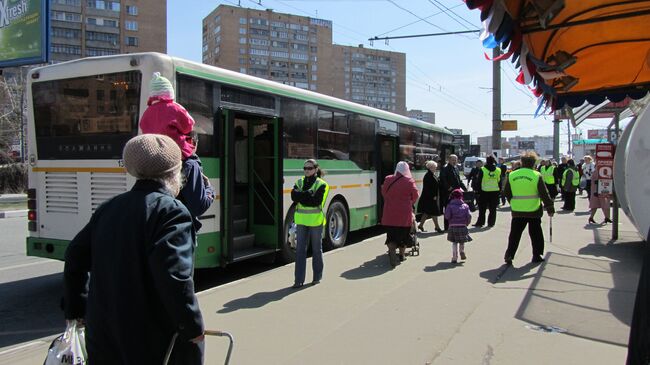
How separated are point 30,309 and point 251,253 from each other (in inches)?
118

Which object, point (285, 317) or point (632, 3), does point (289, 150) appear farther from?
point (632, 3)

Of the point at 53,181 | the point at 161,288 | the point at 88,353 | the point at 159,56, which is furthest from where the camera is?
the point at 53,181

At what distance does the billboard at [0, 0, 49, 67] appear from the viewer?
18875mm

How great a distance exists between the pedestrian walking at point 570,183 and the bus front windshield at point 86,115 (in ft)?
45.8

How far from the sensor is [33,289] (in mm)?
7289

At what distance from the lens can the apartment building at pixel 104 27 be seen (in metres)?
77.1

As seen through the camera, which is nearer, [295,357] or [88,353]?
[88,353]

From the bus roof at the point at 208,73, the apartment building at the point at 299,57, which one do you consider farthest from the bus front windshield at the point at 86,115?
the apartment building at the point at 299,57

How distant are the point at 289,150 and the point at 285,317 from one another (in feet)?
11.9

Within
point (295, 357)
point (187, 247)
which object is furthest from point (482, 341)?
point (187, 247)

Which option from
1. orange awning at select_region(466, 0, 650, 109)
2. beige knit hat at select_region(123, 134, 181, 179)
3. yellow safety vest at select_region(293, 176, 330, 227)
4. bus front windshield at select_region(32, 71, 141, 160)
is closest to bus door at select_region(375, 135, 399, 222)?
orange awning at select_region(466, 0, 650, 109)

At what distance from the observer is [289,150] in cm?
864

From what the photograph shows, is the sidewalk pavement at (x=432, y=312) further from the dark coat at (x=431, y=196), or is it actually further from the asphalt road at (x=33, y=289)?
the dark coat at (x=431, y=196)

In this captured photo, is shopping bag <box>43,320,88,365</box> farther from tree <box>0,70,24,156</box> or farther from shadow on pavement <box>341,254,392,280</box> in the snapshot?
tree <box>0,70,24,156</box>
